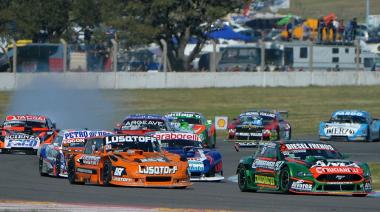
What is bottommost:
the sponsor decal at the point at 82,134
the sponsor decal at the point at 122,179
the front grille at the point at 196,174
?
the front grille at the point at 196,174

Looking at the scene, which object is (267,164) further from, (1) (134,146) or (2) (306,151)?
(1) (134,146)

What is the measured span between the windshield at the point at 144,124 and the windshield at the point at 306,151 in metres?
12.1

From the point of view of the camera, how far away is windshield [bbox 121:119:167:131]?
3472cm

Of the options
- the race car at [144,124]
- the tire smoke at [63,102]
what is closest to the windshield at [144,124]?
the race car at [144,124]

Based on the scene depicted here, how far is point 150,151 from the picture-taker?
23812 mm

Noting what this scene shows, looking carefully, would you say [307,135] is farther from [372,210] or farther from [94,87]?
[372,210]

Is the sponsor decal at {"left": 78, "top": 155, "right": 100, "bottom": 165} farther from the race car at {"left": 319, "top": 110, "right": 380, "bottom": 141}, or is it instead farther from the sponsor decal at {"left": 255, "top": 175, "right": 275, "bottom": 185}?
the race car at {"left": 319, "top": 110, "right": 380, "bottom": 141}

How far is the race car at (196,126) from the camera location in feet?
123

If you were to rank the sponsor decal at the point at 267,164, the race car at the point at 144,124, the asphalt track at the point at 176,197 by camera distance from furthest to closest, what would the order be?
the race car at the point at 144,124 < the sponsor decal at the point at 267,164 < the asphalt track at the point at 176,197

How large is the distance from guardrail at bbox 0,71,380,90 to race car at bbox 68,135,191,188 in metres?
29.7

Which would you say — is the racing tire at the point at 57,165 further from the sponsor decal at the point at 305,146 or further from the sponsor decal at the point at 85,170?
the sponsor decal at the point at 305,146

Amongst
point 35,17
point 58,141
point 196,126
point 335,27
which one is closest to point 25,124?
point 196,126

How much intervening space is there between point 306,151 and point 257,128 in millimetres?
16329

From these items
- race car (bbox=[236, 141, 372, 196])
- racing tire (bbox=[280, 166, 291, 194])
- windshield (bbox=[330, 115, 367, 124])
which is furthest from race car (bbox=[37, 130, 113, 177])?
windshield (bbox=[330, 115, 367, 124])
